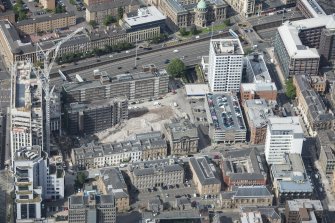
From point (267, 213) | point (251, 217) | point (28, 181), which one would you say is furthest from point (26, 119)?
point (267, 213)

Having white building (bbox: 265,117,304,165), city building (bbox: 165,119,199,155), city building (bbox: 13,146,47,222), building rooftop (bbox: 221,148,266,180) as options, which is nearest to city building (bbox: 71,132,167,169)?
city building (bbox: 165,119,199,155)

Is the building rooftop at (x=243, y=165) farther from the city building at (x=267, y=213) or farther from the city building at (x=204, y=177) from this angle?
the city building at (x=267, y=213)

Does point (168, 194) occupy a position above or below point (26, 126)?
below

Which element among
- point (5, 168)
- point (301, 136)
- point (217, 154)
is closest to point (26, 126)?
point (5, 168)

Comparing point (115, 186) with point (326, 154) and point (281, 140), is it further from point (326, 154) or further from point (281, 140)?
point (326, 154)

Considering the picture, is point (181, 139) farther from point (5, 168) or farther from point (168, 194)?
point (5, 168)

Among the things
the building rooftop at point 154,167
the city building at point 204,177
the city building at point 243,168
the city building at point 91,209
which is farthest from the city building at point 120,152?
the city building at point 91,209

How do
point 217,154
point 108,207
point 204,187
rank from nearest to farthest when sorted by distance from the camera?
1. point 108,207
2. point 204,187
3. point 217,154
